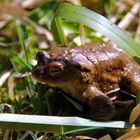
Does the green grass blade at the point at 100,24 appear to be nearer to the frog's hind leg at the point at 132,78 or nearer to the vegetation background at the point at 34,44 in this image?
the frog's hind leg at the point at 132,78

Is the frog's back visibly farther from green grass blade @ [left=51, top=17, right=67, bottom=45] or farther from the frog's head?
green grass blade @ [left=51, top=17, right=67, bottom=45]

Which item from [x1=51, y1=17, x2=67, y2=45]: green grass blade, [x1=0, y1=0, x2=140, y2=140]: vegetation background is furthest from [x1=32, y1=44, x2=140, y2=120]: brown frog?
[x1=51, y1=17, x2=67, y2=45]: green grass blade

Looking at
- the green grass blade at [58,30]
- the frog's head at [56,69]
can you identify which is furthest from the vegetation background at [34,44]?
the frog's head at [56,69]

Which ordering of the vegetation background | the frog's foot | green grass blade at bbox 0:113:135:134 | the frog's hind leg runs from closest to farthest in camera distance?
1. green grass blade at bbox 0:113:135:134
2. the frog's foot
3. the frog's hind leg
4. the vegetation background

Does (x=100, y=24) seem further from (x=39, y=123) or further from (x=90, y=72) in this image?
(x=39, y=123)

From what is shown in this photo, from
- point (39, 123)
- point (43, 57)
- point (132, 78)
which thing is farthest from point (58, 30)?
point (39, 123)

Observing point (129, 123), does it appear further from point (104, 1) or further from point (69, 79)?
point (104, 1)
